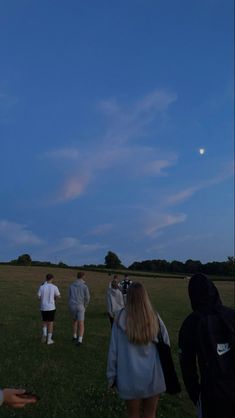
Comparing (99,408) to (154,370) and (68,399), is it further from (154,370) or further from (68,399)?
(154,370)

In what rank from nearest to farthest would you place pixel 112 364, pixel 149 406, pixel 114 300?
1. pixel 112 364
2. pixel 149 406
3. pixel 114 300

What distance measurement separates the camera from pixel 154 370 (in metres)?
6.37

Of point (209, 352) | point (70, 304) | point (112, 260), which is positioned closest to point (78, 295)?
point (70, 304)

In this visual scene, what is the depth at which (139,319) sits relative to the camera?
6.39 m

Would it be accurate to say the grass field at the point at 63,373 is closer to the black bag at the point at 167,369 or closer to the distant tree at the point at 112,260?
the black bag at the point at 167,369

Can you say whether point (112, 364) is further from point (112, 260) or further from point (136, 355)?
point (112, 260)

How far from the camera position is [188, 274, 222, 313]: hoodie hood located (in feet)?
16.9

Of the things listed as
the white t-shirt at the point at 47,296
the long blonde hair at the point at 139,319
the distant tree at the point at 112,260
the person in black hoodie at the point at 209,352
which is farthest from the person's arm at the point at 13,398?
the distant tree at the point at 112,260

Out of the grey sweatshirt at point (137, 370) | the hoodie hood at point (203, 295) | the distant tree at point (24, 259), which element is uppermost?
the distant tree at point (24, 259)

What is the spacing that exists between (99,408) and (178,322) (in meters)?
17.3

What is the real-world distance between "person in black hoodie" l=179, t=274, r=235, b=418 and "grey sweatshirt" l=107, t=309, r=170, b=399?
113cm

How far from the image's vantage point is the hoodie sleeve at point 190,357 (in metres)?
5.12

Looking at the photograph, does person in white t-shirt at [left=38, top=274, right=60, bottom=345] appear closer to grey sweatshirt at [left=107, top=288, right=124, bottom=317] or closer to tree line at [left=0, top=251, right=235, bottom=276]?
grey sweatshirt at [left=107, top=288, right=124, bottom=317]

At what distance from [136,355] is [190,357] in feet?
4.37
